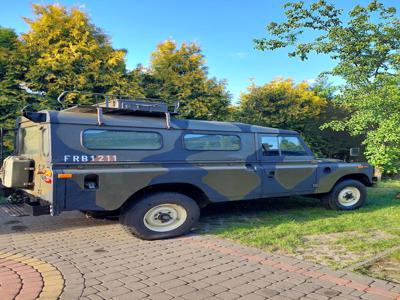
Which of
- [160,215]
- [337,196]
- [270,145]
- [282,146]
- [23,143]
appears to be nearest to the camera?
[160,215]

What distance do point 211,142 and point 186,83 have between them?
20.3 ft

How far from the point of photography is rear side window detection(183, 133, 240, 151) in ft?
21.8

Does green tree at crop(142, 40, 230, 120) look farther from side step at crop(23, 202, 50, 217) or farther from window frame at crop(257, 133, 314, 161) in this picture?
side step at crop(23, 202, 50, 217)

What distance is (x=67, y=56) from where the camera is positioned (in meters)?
10.4

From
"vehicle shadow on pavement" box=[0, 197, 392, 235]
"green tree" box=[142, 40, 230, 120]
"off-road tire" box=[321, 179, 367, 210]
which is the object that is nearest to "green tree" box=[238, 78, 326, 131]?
"green tree" box=[142, 40, 230, 120]

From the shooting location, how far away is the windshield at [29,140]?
611cm

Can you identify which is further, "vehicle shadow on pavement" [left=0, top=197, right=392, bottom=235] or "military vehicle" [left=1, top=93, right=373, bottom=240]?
"vehicle shadow on pavement" [left=0, top=197, right=392, bottom=235]

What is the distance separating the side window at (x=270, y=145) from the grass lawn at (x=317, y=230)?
1214mm

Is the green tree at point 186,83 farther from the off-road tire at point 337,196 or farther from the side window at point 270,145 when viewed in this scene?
the off-road tire at point 337,196

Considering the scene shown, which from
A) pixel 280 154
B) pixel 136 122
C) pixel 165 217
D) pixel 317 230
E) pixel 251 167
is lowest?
pixel 317 230

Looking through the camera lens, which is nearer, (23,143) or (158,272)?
(158,272)

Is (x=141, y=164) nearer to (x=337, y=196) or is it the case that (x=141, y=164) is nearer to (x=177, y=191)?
(x=177, y=191)

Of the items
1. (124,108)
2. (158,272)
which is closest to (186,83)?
(124,108)

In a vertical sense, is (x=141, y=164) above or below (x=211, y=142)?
below
